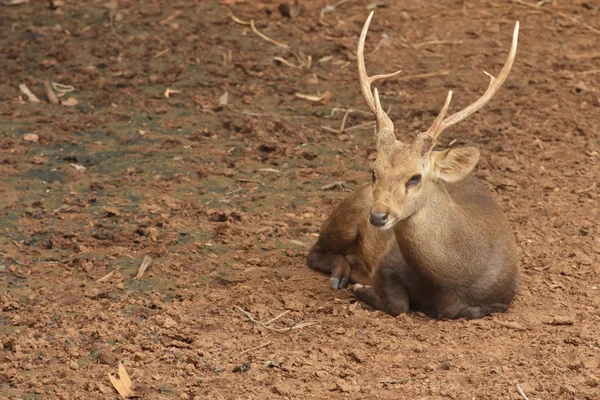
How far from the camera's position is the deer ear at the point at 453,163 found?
531 cm

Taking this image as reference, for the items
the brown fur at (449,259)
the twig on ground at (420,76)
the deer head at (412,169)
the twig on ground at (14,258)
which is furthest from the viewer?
the twig on ground at (420,76)

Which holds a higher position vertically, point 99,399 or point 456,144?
point 99,399

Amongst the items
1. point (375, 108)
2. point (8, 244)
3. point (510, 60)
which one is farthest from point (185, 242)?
point (510, 60)

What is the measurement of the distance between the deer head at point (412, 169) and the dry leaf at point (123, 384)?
1450 millimetres

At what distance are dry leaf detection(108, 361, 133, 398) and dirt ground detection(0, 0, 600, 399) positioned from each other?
5 cm

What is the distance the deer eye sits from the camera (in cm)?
518

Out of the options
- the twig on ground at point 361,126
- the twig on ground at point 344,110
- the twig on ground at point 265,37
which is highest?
the twig on ground at point 361,126

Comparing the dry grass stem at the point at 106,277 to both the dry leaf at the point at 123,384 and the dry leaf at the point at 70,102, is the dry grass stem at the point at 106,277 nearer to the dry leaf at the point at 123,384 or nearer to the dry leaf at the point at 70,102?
the dry leaf at the point at 123,384

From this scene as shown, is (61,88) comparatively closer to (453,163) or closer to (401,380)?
(453,163)

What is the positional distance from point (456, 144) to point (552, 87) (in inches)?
56.2

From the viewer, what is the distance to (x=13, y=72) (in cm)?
928

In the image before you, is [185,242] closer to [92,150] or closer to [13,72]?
[92,150]

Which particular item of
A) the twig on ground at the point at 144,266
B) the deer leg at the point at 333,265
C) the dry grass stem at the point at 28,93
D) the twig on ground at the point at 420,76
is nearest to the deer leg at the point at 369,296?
the deer leg at the point at 333,265

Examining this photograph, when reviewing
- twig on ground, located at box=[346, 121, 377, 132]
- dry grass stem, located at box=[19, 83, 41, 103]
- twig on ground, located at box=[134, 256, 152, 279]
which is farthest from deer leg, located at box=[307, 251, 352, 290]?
dry grass stem, located at box=[19, 83, 41, 103]
